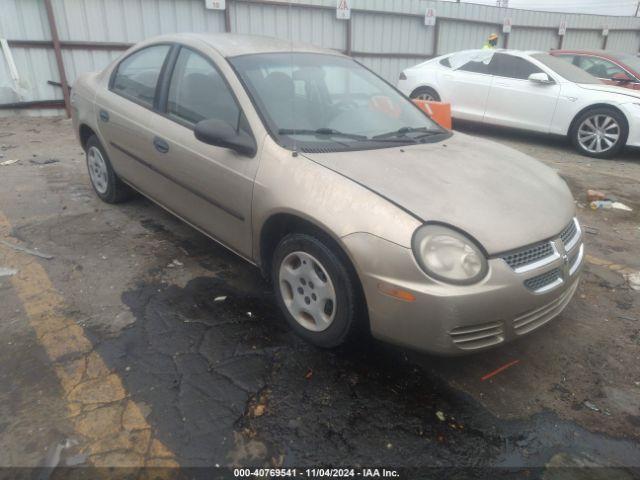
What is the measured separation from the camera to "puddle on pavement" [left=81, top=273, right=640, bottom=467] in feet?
6.77

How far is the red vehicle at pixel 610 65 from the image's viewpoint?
861 centimetres

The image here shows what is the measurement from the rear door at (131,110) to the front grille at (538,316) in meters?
2.74

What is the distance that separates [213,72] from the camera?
10.4ft

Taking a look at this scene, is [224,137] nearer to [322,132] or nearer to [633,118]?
[322,132]

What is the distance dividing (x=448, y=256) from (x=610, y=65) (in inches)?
346

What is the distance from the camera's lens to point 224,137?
2729mm

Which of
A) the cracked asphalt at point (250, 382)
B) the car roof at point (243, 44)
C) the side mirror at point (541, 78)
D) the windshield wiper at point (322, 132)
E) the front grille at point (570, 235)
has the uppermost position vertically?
the car roof at point (243, 44)

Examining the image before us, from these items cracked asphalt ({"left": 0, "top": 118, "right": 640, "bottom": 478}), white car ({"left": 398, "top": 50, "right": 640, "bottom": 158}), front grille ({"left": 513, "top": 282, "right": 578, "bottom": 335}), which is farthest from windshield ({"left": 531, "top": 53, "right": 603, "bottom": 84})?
front grille ({"left": 513, "top": 282, "right": 578, "bottom": 335})

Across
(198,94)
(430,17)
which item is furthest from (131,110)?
(430,17)

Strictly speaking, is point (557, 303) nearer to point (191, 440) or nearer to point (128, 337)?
point (191, 440)

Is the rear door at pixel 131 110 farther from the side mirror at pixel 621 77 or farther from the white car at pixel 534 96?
the side mirror at pixel 621 77

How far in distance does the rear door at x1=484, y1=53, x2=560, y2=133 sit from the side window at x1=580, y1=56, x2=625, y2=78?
195 cm

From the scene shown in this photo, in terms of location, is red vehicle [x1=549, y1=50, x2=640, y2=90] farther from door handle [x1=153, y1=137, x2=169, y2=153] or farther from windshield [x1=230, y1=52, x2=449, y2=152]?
door handle [x1=153, y1=137, x2=169, y2=153]

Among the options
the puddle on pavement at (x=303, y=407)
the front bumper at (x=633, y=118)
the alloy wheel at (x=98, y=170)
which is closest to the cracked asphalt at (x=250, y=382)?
the puddle on pavement at (x=303, y=407)
